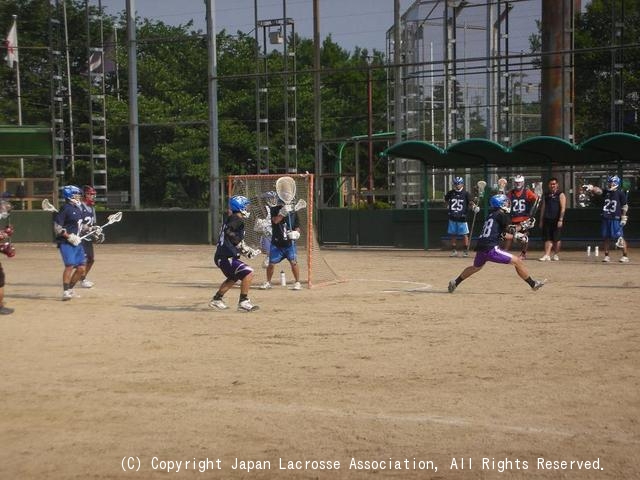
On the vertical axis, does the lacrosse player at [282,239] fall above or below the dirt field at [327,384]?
above

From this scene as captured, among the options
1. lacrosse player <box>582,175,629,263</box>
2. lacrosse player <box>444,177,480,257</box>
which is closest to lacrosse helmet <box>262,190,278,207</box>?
lacrosse player <box>444,177,480,257</box>

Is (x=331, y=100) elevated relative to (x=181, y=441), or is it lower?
elevated

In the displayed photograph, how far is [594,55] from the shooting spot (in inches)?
1399

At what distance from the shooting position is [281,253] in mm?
17953

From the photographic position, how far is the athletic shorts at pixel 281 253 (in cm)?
1791

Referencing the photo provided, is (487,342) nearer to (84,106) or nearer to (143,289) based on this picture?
(143,289)

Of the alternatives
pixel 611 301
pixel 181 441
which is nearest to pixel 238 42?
pixel 611 301

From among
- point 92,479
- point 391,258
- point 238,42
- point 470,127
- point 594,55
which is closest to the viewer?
point 92,479

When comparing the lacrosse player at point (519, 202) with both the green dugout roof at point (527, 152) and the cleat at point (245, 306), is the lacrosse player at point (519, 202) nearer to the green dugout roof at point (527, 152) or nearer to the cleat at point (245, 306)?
the green dugout roof at point (527, 152)

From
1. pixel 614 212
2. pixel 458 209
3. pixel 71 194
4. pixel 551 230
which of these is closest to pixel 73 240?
pixel 71 194

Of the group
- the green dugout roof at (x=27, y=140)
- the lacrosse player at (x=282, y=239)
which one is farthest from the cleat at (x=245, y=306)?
the green dugout roof at (x=27, y=140)

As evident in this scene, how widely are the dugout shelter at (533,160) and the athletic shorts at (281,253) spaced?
10.1 meters

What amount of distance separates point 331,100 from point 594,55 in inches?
925

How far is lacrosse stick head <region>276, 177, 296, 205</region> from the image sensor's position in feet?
59.7
